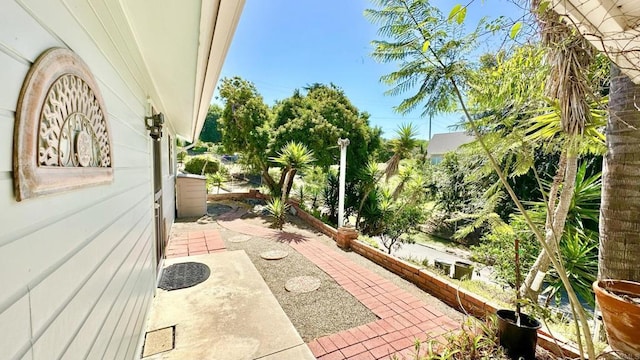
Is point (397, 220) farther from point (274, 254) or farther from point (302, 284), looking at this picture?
point (302, 284)

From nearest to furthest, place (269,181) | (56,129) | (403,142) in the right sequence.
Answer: (56,129)
(403,142)
(269,181)

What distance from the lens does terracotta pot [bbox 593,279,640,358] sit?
2.00 meters

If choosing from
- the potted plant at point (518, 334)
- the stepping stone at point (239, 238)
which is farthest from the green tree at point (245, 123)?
the potted plant at point (518, 334)

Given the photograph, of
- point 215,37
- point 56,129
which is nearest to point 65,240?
point 56,129

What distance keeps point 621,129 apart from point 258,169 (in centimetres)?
1032

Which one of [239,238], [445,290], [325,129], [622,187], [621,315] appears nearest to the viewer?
[621,315]

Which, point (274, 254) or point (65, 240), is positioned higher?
point (65, 240)

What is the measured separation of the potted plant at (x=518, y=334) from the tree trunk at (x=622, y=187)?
969 mm

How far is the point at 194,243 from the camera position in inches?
219

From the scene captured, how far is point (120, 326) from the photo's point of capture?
171 centimetres

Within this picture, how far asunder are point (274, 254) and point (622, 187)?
487 cm

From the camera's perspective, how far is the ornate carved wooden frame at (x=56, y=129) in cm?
70

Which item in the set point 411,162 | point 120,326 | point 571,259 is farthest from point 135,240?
point 411,162

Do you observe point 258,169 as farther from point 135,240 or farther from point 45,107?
point 45,107
